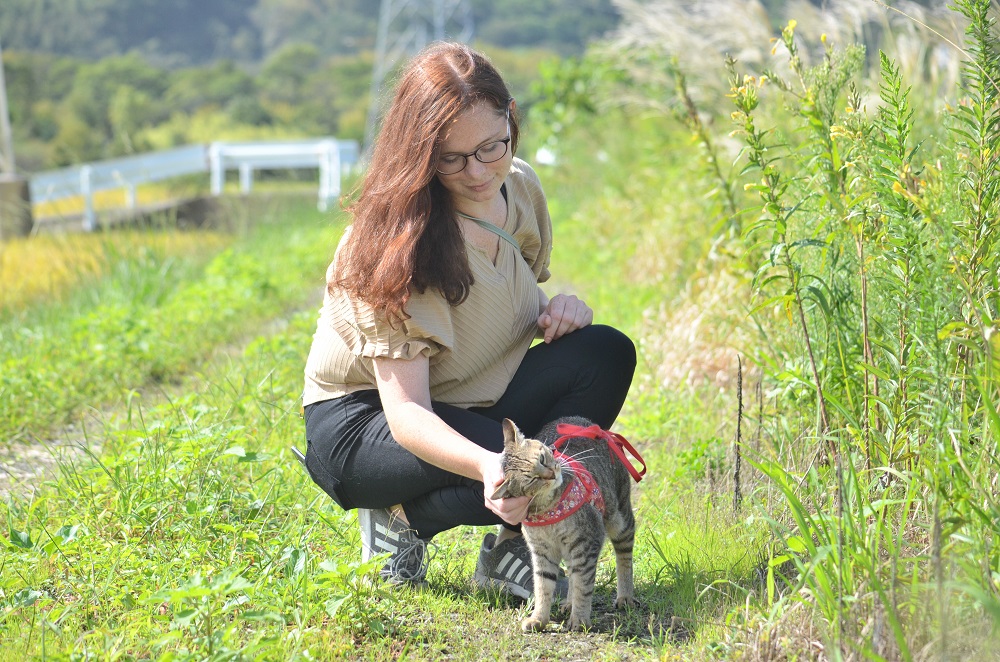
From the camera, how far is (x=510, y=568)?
2939 millimetres

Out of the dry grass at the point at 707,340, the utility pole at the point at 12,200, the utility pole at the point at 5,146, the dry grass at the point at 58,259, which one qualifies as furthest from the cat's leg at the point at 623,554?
the utility pole at the point at 5,146

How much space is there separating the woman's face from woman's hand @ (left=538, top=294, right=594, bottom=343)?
47 centimetres

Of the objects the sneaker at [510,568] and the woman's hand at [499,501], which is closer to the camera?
the woman's hand at [499,501]

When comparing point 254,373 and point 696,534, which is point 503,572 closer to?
point 696,534

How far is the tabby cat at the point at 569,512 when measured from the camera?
8.07ft

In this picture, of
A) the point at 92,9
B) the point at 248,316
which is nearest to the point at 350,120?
the point at 92,9

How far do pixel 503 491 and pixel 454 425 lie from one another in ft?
1.68

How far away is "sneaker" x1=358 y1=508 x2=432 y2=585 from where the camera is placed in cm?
292

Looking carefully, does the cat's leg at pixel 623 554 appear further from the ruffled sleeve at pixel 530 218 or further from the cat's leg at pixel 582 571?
the ruffled sleeve at pixel 530 218

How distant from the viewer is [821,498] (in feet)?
9.17

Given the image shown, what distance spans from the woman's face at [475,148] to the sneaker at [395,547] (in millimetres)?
1005

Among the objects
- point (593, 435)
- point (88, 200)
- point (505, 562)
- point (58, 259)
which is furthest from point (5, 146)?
point (593, 435)

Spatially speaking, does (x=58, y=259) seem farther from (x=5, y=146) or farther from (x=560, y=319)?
(x=560, y=319)

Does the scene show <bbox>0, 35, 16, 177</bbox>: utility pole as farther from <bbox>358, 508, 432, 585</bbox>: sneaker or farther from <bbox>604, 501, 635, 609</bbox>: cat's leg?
<bbox>604, 501, 635, 609</bbox>: cat's leg
